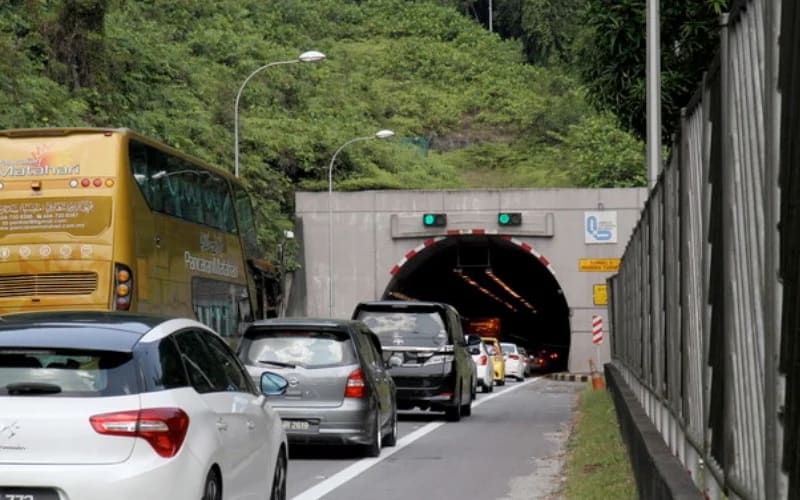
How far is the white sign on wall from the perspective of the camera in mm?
52125

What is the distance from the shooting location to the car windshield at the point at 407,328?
25328 millimetres

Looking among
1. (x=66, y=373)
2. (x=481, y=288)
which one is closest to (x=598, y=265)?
(x=481, y=288)

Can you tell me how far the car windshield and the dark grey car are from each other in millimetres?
6672

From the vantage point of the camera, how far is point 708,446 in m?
7.56

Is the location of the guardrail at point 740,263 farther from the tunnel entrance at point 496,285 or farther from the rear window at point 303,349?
the tunnel entrance at point 496,285

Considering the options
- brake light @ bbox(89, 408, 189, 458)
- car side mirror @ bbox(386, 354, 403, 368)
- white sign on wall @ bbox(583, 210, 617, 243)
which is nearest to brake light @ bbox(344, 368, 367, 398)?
car side mirror @ bbox(386, 354, 403, 368)

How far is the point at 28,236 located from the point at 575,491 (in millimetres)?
11133

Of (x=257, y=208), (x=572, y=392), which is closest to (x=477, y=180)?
(x=257, y=208)

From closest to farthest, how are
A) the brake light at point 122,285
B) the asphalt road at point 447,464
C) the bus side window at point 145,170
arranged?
the asphalt road at point 447,464, the brake light at point 122,285, the bus side window at point 145,170

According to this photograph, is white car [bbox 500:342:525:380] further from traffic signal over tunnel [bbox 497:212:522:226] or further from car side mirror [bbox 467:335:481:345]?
car side mirror [bbox 467:335:481:345]

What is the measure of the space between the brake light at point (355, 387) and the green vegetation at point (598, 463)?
8.31 ft

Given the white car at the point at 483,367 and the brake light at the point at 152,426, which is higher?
the brake light at the point at 152,426

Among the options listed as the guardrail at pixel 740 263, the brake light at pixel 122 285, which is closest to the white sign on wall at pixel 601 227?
the brake light at pixel 122 285

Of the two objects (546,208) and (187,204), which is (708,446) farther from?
(546,208)
